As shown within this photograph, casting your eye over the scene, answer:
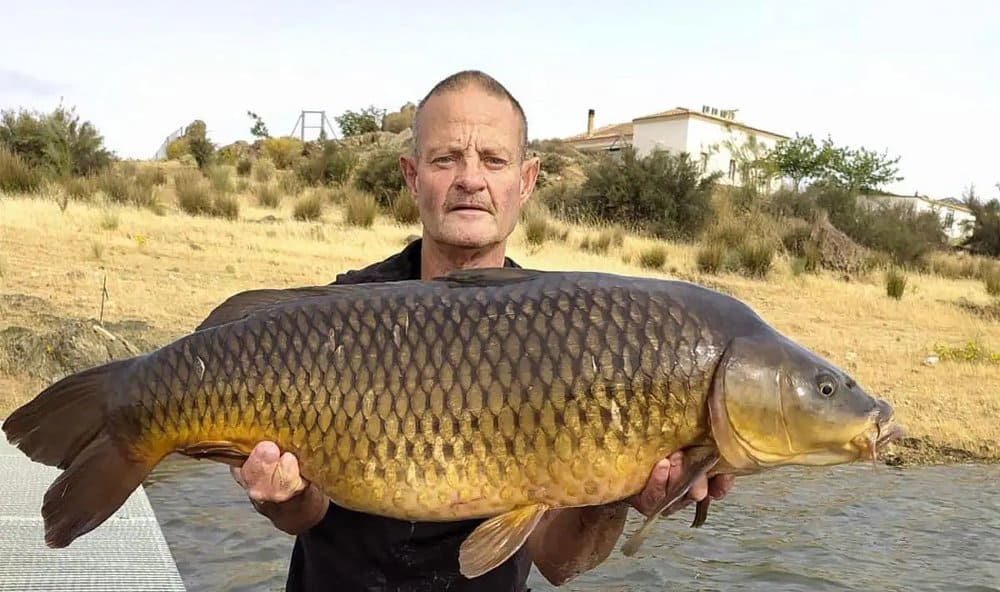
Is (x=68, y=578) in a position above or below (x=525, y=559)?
below

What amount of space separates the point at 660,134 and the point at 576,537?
153 ft

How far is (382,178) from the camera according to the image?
26.6 meters

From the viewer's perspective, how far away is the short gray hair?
10.0 feet

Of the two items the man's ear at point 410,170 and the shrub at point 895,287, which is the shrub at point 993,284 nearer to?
the shrub at point 895,287

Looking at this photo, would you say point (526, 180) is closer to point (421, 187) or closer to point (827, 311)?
point (421, 187)

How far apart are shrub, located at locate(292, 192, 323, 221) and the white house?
25.2 metres

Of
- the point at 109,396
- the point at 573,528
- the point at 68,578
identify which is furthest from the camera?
the point at 68,578

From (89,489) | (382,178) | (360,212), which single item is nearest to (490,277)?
(89,489)

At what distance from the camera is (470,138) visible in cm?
299

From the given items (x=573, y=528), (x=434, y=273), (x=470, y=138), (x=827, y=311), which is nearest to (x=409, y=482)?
(x=573, y=528)

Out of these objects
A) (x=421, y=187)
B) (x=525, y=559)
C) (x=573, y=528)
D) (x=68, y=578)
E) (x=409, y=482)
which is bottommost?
(x=68, y=578)

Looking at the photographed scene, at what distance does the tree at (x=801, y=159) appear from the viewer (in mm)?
42688

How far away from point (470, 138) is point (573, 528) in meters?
1.20

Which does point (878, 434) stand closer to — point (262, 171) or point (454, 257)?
point (454, 257)
